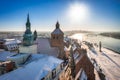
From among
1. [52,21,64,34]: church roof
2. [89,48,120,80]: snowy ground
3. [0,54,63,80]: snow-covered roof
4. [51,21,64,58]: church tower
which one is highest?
[52,21,64,34]: church roof

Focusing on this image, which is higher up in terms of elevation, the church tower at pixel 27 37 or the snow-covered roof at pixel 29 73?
the church tower at pixel 27 37

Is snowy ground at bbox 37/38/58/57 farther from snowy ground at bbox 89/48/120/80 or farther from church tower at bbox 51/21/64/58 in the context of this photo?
snowy ground at bbox 89/48/120/80

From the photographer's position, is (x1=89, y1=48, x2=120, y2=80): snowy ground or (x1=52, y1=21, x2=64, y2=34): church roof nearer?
(x1=89, y1=48, x2=120, y2=80): snowy ground

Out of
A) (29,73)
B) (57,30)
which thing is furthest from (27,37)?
(29,73)

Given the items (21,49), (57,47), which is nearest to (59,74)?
(57,47)

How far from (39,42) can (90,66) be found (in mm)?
18203

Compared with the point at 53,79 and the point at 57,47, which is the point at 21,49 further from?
the point at 53,79

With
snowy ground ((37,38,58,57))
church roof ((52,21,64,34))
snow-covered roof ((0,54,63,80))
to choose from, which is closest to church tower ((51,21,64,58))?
church roof ((52,21,64,34))

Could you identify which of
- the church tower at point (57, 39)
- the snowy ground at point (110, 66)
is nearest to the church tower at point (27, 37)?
the church tower at point (57, 39)

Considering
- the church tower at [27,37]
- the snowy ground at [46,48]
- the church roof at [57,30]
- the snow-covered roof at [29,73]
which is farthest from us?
the church tower at [27,37]

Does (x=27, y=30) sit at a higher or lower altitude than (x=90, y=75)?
higher

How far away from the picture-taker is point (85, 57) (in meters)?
22.5

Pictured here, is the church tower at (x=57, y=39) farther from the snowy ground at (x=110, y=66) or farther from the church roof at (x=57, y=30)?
the snowy ground at (x=110, y=66)

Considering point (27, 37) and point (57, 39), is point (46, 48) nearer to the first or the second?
point (57, 39)
